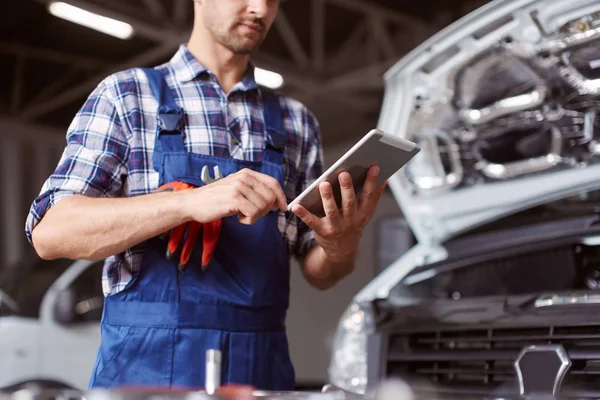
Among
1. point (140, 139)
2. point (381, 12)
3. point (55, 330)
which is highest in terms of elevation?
point (381, 12)

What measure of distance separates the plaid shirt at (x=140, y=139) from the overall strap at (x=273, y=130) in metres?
0.02

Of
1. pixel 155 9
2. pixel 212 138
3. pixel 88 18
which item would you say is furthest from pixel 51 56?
pixel 212 138

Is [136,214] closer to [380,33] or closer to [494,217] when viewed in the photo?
[494,217]

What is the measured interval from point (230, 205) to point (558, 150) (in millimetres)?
1276

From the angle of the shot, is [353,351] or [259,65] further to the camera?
[259,65]

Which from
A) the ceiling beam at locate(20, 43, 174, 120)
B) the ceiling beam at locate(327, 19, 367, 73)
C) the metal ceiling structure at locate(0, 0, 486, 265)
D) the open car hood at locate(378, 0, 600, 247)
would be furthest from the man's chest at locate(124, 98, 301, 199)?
the ceiling beam at locate(327, 19, 367, 73)

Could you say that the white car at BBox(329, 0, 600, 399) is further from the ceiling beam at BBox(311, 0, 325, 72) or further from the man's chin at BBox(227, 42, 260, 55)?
the ceiling beam at BBox(311, 0, 325, 72)

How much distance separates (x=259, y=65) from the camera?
6.86m

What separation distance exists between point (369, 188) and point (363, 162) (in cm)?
9

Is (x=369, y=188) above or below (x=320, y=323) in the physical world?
above

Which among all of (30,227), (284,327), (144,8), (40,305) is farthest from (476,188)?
(144,8)

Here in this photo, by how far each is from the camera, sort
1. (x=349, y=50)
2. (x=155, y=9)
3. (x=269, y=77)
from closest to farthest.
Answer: (x=155, y=9)
(x=269, y=77)
(x=349, y=50)

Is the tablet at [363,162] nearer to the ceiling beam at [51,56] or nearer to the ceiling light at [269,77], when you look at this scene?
the ceiling light at [269,77]

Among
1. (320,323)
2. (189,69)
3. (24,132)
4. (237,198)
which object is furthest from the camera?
(24,132)
